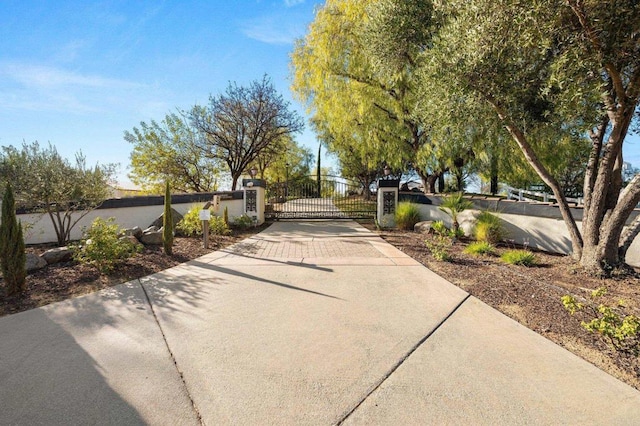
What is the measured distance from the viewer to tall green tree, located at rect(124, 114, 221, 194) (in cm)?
1555

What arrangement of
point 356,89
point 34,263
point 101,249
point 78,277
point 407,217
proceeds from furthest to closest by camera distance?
point 356,89 < point 407,217 < point 34,263 < point 101,249 < point 78,277

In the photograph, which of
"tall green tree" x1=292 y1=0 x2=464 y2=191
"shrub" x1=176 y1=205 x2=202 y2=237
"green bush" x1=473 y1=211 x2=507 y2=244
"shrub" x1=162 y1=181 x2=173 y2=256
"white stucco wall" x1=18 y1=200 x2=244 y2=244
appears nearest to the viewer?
"shrub" x1=162 y1=181 x2=173 y2=256

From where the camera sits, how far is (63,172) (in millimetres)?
6414

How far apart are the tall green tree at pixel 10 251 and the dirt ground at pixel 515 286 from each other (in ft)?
0.59

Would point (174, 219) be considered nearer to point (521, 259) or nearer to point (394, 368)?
point (394, 368)

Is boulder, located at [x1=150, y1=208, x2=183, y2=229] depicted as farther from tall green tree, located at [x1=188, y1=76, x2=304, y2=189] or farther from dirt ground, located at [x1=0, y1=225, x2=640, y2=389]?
tall green tree, located at [x1=188, y1=76, x2=304, y2=189]

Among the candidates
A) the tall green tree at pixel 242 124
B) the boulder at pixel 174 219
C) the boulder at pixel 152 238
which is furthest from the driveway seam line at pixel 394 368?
the tall green tree at pixel 242 124

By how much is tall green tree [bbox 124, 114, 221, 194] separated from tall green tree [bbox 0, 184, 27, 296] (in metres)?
12.3

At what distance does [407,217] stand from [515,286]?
547 centimetres

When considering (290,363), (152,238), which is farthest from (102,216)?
(290,363)

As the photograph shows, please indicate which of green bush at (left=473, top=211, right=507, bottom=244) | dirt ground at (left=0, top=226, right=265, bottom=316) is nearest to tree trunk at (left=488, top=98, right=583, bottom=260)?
green bush at (left=473, top=211, right=507, bottom=244)

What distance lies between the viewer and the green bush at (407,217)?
31.5 feet

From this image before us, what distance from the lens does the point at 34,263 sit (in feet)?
16.0

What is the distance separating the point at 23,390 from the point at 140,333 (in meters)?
0.87
